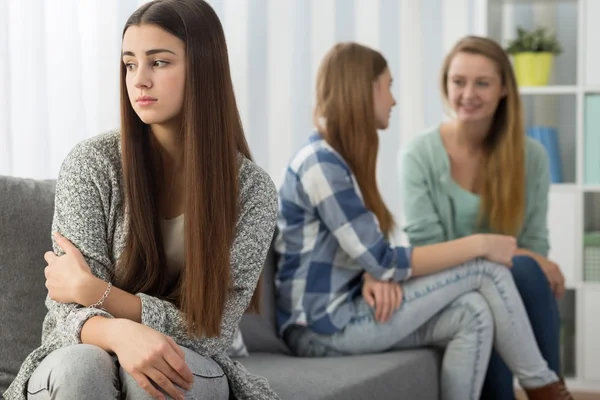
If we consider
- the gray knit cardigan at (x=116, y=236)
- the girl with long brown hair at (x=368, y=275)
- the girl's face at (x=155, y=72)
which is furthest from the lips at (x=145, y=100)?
the girl with long brown hair at (x=368, y=275)

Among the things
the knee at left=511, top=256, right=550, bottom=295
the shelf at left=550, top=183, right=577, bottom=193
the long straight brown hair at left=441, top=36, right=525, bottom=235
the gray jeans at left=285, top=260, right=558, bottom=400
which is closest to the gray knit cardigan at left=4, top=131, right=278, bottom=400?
the gray jeans at left=285, top=260, right=558, bottom=400

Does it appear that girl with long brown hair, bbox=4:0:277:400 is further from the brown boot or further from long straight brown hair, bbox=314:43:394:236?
the brown boot

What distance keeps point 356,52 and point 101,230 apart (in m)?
1.05

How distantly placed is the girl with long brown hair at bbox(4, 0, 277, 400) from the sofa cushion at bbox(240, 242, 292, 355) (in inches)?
28.9

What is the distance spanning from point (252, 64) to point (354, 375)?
166cm

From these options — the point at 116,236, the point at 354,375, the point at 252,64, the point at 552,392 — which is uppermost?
the point at 252,64

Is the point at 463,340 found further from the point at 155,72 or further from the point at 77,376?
the point at 77,376

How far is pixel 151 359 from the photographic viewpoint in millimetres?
1466

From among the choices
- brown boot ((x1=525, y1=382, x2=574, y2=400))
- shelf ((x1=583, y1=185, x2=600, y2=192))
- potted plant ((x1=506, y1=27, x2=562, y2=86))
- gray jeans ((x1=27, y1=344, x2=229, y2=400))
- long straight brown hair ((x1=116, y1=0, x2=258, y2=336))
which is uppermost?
potted plant ((x1=506, y1=27, x2=562, y2=86))

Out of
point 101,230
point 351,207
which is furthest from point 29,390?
point 351,207

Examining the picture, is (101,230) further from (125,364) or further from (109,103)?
(109,103)

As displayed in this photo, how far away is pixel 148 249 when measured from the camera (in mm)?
1687

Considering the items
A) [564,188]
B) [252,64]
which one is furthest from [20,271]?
[564,188]

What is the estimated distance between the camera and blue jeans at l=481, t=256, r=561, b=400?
262cm
